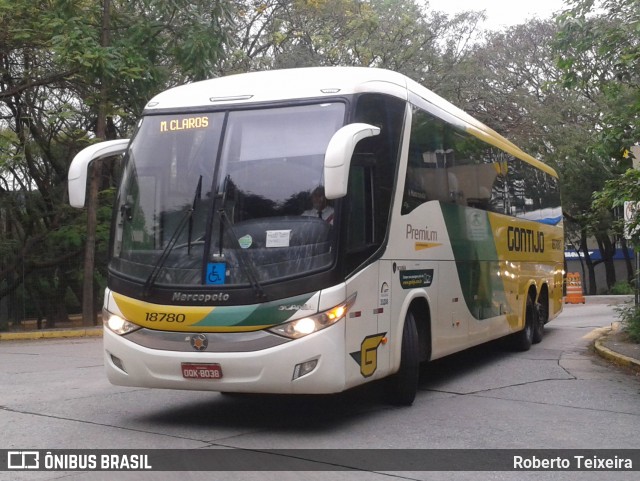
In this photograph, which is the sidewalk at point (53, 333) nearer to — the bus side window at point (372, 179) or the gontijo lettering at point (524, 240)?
the gontijo lettering at point (524, 240)

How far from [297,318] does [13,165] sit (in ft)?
51.2

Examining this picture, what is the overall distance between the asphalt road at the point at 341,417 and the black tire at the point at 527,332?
2.34 metres

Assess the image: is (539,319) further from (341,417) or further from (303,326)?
(303,326)

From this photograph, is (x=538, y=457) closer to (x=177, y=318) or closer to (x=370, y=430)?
(x=370, y=430)

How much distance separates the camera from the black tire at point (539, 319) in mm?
16423

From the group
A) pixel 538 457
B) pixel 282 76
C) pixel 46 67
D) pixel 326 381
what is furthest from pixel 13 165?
pixel 538 457

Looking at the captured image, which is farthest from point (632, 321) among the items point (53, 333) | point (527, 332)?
point (53, 333)

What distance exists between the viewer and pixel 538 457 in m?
6.93

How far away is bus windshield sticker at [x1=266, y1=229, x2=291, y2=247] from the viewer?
7738 mm

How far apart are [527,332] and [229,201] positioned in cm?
913

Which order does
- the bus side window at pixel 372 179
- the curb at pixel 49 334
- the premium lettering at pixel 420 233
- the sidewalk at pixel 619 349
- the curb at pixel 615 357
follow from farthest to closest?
the curb at pixel 49 334 < the sidewalk at pixel 619 349 < the curb at pixel 615 357 < the premium lettering at pixel 420 233 < the bus side window at pixel 372 179

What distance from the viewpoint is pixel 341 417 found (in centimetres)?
866

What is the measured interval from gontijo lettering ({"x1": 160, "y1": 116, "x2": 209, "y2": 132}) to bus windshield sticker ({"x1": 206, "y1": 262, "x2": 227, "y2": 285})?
1.43m

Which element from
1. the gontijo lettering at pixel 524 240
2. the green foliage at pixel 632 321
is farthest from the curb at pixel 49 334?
the green foliage at pixel 632 321
